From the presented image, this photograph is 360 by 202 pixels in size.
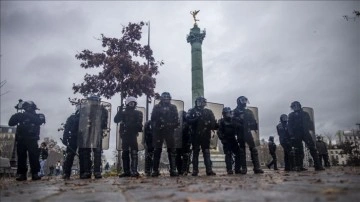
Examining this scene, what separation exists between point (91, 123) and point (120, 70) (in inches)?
227

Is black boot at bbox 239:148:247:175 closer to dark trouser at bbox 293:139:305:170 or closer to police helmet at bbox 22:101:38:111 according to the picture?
dark trouser at bbox 293:139:305:170

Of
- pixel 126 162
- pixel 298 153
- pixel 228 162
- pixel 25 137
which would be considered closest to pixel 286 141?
pixel 298 153

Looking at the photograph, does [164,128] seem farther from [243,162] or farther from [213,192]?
[213,192]

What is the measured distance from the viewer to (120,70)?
14.2 m

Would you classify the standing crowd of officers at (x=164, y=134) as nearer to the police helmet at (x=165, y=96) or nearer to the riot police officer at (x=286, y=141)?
the police helmet at (x=165, y=96)

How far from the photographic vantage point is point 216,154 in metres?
24.2

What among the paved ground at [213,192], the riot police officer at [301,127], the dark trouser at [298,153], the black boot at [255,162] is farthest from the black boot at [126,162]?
the dark trouser at [298,153]

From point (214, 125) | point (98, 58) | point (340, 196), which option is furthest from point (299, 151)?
point (98, 58)

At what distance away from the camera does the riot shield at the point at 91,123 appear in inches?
337

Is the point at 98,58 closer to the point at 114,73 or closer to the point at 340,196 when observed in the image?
the point at 114,73

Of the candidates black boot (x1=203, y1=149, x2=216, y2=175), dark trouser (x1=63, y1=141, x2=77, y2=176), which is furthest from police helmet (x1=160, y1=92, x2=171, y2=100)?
dark trouser (x1=63, y1=141, x2=77, y2=176)

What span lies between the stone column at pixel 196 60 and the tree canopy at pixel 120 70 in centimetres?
1277

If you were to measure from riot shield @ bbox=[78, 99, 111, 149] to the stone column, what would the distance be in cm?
1884

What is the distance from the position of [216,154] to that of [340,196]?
21838 mm
